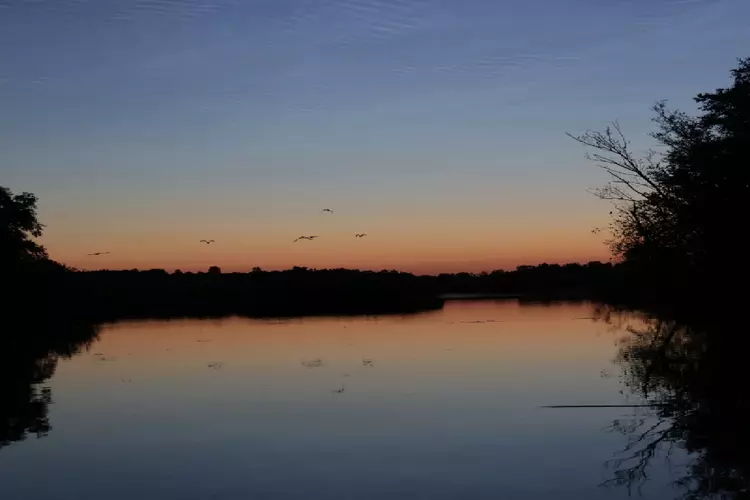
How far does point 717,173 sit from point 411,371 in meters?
10.9

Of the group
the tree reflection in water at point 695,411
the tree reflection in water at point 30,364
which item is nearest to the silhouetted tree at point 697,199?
the tree reflection in water at point 695,411

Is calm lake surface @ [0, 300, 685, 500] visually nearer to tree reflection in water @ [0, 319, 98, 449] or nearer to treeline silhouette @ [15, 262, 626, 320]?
tree reflection in water @ [0, 319, 98, 449]

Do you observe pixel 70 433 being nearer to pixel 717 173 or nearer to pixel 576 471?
pixel 576 471

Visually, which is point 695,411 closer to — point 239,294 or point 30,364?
point 30,364

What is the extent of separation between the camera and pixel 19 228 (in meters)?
45.2

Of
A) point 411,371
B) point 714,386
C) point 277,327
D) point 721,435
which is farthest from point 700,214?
point 277,327

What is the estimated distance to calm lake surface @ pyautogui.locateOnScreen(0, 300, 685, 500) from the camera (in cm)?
1016

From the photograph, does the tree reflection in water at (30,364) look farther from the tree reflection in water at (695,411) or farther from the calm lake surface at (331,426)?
the tree reflection in water at (695,411)

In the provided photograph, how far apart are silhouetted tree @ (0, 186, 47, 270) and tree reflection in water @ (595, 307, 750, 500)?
100ft

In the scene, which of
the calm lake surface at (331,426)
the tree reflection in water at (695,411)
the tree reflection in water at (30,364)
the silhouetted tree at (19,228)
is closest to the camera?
the tree reflection in water at (695,411)

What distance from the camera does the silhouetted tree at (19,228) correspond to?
1650 inches

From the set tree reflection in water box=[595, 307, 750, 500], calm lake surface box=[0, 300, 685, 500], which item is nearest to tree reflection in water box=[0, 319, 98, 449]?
calm lake surface box=[0, 300, 685, 500]

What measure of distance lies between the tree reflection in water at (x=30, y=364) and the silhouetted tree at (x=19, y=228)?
360 cm

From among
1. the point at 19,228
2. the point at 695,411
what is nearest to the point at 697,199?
the point at 695,411
